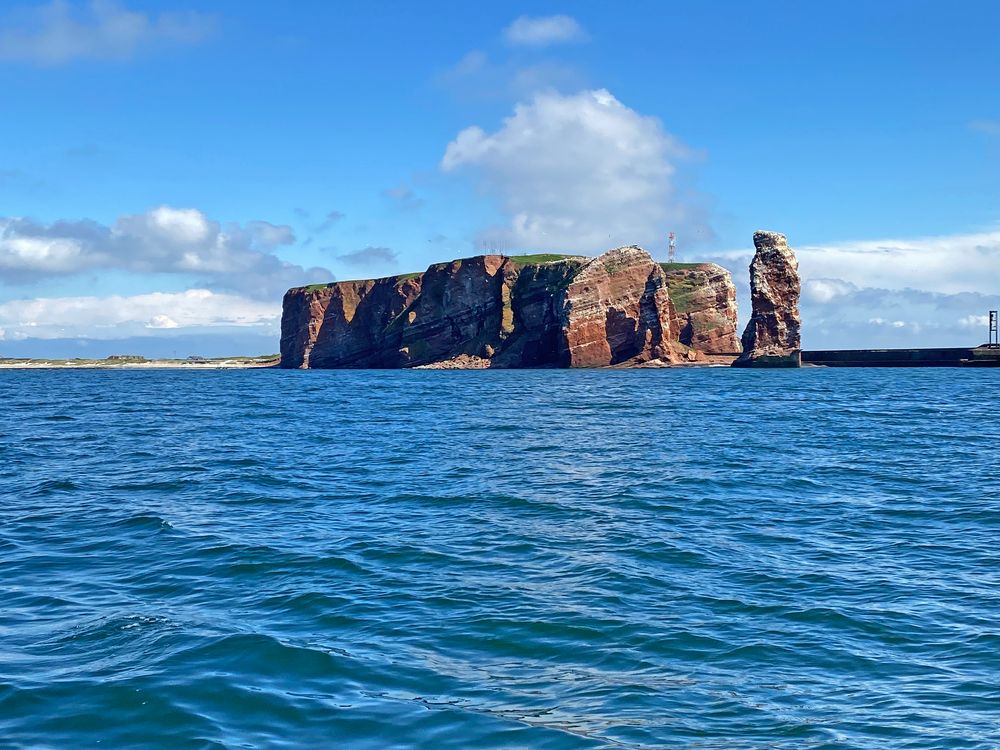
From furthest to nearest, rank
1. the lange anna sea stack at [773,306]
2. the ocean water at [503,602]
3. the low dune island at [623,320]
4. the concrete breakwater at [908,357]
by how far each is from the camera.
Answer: the low dune island at [623,320]
the lange anna sea stack at [773,306]
the concrete breakwater at [908,357]
the ocean water at [503,602]

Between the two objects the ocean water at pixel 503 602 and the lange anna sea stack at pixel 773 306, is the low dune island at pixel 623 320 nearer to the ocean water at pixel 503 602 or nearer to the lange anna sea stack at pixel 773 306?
the lange anna sea stack at pixel 773 306

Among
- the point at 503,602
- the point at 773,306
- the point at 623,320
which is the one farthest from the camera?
the point at 623,320

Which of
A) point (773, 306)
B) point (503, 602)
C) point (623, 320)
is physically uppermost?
point (773, 306)

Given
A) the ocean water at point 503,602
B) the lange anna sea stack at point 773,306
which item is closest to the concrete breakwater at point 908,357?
the lange anna sea stack at point 773,306

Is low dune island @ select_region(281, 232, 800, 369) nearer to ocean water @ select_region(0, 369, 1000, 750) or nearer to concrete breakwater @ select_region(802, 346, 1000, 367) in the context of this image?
concrete breakwater @ select_region(802, 346, 1000, 367)

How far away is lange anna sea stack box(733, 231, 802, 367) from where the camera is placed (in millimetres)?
162500

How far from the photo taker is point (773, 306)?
6378 inches

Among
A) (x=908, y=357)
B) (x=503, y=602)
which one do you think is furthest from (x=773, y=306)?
(x=503, y=602)

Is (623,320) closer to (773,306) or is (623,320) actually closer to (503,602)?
(773,306)

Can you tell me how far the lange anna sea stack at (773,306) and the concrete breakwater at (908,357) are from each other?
37.0 feet

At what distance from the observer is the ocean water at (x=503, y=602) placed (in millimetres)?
9461

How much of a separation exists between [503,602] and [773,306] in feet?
516

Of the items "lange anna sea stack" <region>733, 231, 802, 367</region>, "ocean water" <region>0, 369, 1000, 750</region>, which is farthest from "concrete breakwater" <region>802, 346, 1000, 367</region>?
"ocean water" <region>0, 369, 1000, 750</region>

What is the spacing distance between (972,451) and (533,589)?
2610 centimetres
